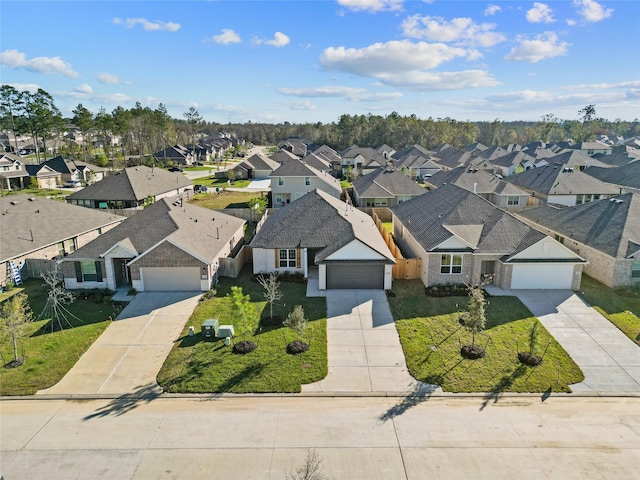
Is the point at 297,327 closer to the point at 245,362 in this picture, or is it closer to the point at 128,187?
the point at 245,362

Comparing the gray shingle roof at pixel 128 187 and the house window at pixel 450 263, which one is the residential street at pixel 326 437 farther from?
the gray shingle roof at pixel 128 187

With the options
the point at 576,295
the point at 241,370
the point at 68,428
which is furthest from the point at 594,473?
the point at 68,428

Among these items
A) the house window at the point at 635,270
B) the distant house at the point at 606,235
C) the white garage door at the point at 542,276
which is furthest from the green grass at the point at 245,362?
the house window at the point at 635,270

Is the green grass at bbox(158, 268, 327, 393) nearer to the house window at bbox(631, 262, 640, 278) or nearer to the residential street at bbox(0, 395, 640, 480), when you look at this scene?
the residential street at bbox(0, 395, 640, 480)

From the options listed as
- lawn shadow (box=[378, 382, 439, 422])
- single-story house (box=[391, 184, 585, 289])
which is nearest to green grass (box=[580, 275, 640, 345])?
single-story house (box=[391, 184, 585, 289])

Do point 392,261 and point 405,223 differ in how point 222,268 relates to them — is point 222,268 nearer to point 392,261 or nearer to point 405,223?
point 392,261

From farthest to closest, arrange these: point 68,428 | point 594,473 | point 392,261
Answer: point 392,261, point 68,428, point 594,473
